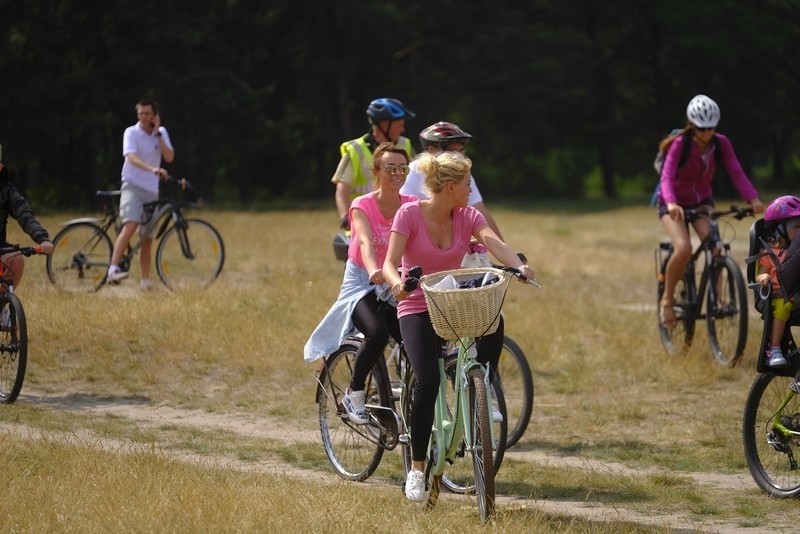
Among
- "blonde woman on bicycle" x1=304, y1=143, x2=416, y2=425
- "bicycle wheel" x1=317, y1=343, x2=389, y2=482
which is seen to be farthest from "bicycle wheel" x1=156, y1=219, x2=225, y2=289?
"blonde woman on bicycle" x1=304, y1=143, x2=416, y2=425

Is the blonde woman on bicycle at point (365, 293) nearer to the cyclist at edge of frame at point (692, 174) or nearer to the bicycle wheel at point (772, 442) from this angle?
the bicycle wheel at point (772, 442)

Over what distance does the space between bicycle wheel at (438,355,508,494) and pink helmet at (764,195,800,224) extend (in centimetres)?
174

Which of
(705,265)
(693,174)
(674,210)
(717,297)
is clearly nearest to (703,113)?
(693,174)

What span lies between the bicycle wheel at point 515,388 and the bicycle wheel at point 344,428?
3.06ft

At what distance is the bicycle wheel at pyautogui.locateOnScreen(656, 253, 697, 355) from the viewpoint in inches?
457

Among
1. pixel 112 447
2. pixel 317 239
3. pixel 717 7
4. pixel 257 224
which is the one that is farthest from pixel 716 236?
pixel 717 7

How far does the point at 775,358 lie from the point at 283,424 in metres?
3.68

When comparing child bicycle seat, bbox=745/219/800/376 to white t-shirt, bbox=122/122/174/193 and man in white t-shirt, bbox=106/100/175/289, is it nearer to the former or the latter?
man in white t-shirt, bbox=106/100/175/289

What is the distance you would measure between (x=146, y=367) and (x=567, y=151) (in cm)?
4502

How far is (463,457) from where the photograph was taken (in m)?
7.14

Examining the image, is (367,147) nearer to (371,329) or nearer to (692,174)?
(692,174)

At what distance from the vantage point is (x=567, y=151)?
2167 inches

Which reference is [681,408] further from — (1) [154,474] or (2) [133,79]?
(2) [133,79]

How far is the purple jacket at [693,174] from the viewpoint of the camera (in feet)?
36.8
